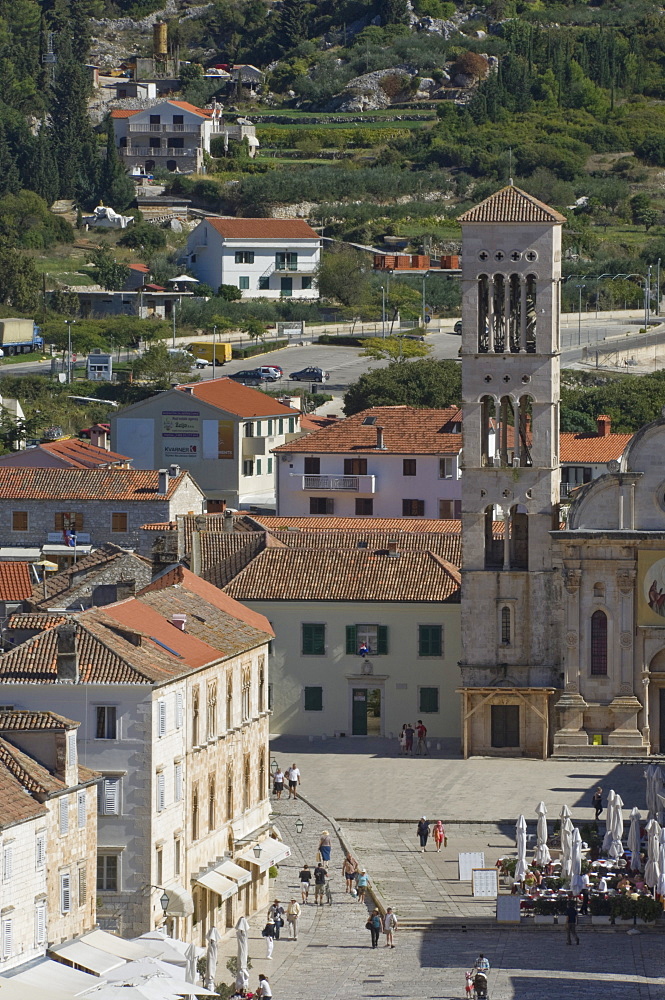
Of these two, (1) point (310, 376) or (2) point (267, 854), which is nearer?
(2) point (267, 854)

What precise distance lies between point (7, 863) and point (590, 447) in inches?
2605

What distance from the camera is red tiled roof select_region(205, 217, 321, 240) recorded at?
17812 centimetres

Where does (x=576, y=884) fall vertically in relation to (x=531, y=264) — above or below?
below

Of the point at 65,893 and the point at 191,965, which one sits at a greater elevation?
the point at 65,893

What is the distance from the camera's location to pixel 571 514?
77750mm

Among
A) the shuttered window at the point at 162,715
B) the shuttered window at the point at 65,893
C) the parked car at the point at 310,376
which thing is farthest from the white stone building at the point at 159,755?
the parked car at the point at 310,376

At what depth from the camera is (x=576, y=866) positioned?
6056cm

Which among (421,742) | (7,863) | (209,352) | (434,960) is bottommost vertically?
(421,742)

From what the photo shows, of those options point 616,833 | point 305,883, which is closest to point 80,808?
point 305,883

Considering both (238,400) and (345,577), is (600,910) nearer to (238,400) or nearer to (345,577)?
(345,577)

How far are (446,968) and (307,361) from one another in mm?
99459

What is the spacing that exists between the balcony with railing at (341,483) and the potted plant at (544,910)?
48.0 metres

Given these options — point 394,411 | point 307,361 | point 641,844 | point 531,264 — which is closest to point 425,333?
point 307,361

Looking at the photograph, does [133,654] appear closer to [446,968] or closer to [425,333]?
[446,968]
